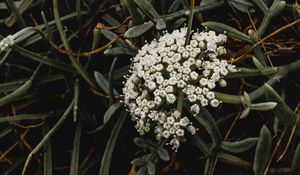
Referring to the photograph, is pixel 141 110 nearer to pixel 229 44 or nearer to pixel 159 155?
pixel 159 155

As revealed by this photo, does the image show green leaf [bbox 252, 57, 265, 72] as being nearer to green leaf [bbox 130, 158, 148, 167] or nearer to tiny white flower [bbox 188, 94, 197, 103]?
tiny white flower [bbox 188, 94, 197, 103]

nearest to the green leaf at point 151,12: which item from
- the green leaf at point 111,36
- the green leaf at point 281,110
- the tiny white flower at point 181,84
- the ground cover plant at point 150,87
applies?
the ground cover plant at point 150,87

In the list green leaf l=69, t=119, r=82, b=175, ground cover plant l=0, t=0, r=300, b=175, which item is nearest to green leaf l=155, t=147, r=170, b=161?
ground cover plant l=0, t=0, r=300, b=175

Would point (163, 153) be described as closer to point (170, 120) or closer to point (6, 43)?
point (170, 120)

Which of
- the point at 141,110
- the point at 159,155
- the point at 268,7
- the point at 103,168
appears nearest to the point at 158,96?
the point at 141,110

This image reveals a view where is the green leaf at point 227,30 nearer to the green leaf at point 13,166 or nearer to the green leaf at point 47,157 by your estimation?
the green leaf at point 47,157

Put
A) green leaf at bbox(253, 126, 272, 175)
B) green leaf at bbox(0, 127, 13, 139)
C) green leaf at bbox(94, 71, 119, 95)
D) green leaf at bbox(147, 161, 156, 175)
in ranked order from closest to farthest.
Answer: green leaf at bbox(253, 126, 272, 175), green leaf at bbox(147, 161, 156, 175), green leaf at bbox(94, 71, 119, 95), green leaf at bbox(0, 127, 13, 139)
